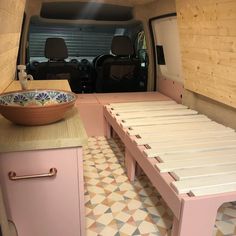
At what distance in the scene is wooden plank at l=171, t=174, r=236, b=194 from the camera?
1252mm

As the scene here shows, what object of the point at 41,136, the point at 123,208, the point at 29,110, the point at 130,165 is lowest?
the point at 123,208

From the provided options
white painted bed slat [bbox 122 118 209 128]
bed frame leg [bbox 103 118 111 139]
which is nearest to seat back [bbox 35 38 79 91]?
bed frame leg [bbox 103 118 111 139]

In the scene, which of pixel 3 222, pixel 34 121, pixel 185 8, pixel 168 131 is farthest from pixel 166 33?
pixel 3 222

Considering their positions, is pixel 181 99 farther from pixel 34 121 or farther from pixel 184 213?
pixel 34 121

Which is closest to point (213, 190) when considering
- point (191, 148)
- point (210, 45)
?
point (191, 148)

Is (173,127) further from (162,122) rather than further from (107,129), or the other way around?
(107,129)

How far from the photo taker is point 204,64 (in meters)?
2.21

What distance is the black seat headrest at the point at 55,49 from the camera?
134 inches

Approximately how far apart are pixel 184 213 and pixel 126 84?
2.78 m

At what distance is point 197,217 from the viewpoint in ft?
3.94

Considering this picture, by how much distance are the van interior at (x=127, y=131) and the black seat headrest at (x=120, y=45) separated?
15 mm

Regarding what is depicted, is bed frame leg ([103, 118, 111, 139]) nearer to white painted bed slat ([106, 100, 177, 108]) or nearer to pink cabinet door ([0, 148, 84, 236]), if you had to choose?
white painted bed slat ([106, 100, 177, 108])

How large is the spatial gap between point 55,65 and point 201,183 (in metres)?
2.64

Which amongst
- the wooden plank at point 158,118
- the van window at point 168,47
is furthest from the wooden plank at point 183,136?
the van window at point 168,47
